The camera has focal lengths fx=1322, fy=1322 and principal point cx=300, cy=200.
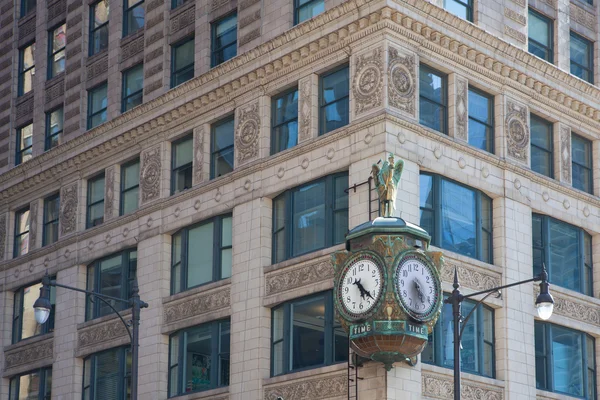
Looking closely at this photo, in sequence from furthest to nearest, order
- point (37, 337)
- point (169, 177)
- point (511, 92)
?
point (37, 337), point (169, 177), point (511, 92)

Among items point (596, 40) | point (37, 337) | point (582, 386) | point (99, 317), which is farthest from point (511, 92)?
point (37, 337)

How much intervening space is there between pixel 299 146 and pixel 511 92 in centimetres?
717

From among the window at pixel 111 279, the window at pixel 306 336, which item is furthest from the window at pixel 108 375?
the window at pixel 306 336

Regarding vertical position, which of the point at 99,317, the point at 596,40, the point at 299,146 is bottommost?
the point at 99,317

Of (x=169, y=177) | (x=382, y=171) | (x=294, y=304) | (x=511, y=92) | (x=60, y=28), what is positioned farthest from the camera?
(x=60, y=28)

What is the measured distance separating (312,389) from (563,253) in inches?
405

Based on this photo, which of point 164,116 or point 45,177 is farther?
point 45,177

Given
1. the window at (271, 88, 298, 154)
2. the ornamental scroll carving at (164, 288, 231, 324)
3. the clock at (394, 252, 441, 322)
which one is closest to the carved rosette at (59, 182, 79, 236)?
the ornamental scroll carving at (164, 288, 231, 324)

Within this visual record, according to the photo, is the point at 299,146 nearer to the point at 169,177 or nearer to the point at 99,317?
the point at 169,177

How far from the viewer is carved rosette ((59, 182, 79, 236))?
48156 mm

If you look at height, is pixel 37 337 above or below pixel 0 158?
below

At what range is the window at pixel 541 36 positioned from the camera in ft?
142

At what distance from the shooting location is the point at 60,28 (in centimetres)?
5212

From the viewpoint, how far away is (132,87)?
47.4m
